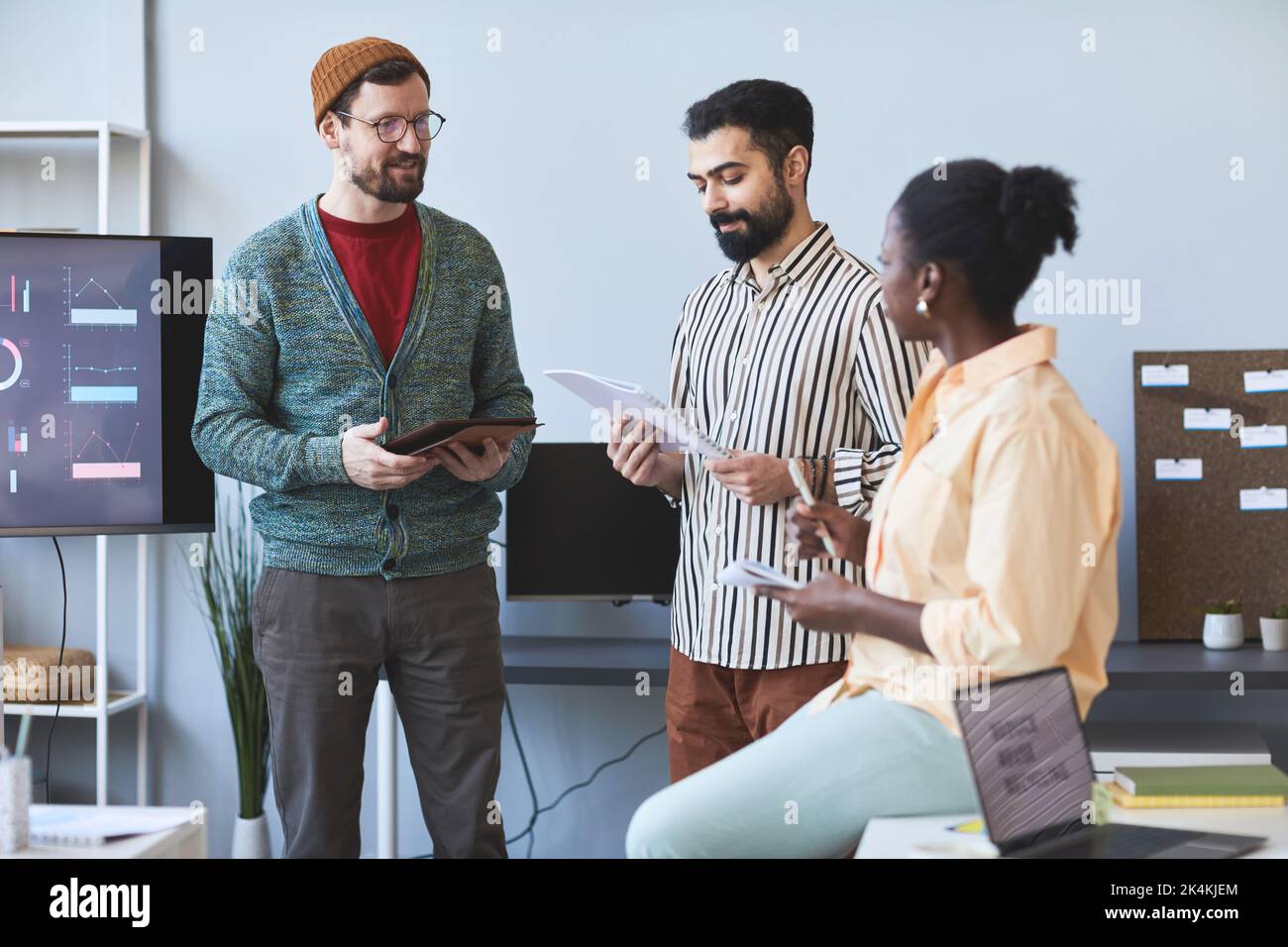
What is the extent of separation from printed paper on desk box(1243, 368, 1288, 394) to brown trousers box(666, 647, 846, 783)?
189cm

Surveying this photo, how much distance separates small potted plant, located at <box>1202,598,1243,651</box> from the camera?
3.17 m

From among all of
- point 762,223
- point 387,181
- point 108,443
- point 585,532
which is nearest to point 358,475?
point 387,181

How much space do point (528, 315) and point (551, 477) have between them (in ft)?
1.75

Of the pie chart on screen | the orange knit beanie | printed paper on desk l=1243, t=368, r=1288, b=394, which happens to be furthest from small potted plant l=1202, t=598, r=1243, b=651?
the pie chart on screen

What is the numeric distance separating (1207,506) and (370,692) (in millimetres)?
2307

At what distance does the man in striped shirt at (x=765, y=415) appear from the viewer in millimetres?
2029

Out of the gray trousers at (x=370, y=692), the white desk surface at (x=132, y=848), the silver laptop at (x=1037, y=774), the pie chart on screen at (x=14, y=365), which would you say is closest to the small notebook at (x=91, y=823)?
the white desk surface at (x=132, y=848)

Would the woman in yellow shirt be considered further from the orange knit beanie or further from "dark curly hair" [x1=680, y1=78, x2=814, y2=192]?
the orange knit beanie

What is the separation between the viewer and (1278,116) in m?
3.37

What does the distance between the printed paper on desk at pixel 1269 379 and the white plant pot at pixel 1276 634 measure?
609 mm

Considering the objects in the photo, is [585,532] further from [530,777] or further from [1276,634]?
[1276,634]

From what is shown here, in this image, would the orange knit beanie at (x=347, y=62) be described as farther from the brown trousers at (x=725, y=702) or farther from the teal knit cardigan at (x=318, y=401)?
the brown trousers at (x=725, y=702)

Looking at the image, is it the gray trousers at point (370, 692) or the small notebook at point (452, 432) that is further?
the gray trousers at point (370, 692)
